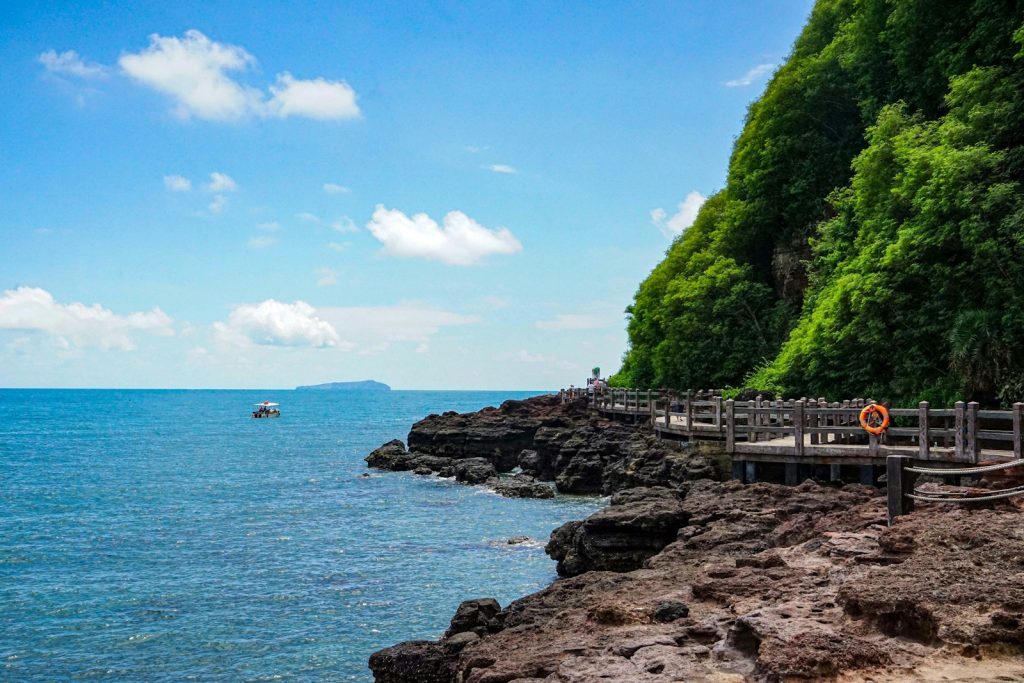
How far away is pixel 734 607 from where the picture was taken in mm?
9805

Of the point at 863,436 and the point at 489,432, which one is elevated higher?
the point at 863,436

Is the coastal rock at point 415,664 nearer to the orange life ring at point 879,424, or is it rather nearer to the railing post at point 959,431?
the orange life ring at point 879,424

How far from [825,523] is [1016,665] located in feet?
21.7

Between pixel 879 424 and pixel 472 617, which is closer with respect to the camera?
pixel 472 617

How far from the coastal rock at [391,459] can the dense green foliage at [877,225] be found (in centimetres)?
1772

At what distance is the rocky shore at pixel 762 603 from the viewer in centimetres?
769

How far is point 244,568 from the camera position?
77.3 ft

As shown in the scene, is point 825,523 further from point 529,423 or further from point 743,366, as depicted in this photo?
point 529,423

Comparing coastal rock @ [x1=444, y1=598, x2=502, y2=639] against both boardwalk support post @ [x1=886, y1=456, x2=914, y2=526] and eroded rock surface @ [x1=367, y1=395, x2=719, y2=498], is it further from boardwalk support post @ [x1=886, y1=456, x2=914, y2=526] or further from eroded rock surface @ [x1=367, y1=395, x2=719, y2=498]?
eroded rock surface @ [x1=367, y1=395, x2=719, y2=498]

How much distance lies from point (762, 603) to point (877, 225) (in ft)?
77.7

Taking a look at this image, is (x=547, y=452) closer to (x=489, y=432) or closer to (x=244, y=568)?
(x=489, y=432)

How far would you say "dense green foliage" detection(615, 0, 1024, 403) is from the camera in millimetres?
23906

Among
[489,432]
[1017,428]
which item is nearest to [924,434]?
[1017,428]

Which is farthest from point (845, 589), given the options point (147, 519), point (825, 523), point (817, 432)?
point (147, 519)
